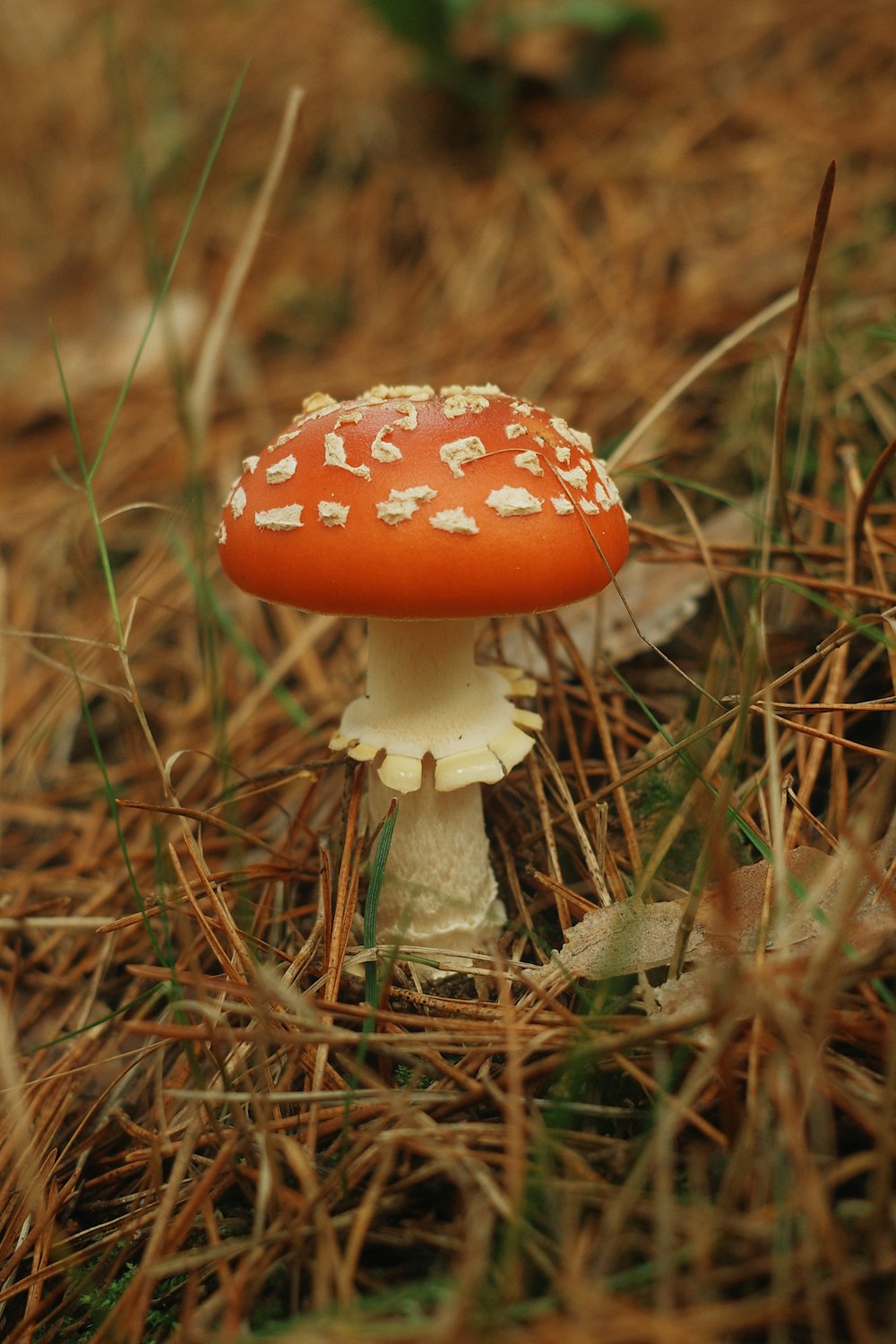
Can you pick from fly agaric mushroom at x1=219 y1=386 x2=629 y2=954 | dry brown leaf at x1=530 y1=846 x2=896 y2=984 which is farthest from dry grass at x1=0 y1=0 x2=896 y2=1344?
fly agaric mushroom at x1=219 y1=386 x2=629 y2=954

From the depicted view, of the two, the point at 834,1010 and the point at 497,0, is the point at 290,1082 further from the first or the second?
the point at 497,0

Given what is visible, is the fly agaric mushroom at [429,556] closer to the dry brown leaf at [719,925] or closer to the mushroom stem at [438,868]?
the mushroom stem at [438,868]

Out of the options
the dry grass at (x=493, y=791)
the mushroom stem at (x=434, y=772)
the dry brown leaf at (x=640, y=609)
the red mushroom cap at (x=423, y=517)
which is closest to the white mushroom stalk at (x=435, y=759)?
the mushroom stem at (x=434, y=772)

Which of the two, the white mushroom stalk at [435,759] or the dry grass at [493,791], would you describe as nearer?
the dry grass at [493,791]

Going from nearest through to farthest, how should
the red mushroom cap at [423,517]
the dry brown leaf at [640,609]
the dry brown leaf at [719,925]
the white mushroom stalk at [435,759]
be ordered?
the dry brown leaf at [719,925] < the red mushroom cap at [423,517] < the white mushroom stalk at [435,759] < the dry brown leaf at [640,609]

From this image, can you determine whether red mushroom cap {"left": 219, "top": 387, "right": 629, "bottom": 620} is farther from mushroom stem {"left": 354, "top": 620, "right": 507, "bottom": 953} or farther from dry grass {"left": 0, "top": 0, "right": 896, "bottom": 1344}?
mushroom stem {"left": 354, "top": 620, "right": 507, "bottom": 953}

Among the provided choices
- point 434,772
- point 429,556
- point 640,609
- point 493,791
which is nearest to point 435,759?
point 434,772

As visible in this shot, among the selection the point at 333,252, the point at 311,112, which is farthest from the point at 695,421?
the point at 311,112

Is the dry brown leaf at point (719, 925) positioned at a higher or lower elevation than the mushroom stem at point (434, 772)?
lower
